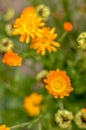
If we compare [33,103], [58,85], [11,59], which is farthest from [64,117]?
[33,103]

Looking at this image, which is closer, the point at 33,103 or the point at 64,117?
the point at 64,117

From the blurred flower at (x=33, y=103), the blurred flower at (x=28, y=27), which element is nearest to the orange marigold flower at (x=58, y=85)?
the blurred flower at (x=28, y=27)

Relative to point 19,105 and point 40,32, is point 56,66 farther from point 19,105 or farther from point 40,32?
point 19,105

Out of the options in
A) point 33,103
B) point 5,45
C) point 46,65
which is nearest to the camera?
point 5,45

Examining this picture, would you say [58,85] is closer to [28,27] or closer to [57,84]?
[57,84]

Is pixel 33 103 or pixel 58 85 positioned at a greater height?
pixel 33 103

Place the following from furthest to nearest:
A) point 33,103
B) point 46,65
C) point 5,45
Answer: point 33,103, point 46,65, point 5,45

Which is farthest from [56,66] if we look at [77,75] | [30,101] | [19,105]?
[19,105]
